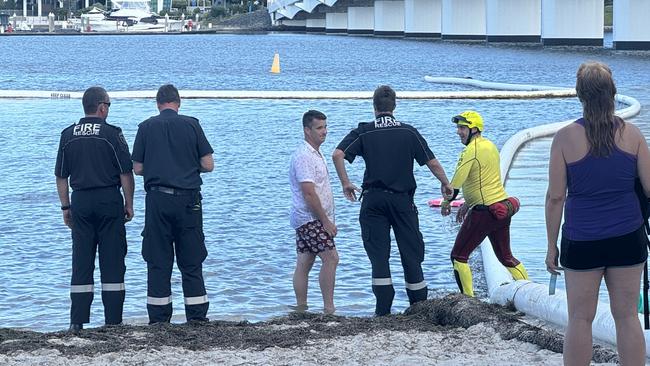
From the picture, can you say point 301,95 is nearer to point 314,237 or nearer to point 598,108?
point 314,237

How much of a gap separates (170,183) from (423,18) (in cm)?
12270

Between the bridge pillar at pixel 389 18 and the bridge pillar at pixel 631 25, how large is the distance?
5880cm

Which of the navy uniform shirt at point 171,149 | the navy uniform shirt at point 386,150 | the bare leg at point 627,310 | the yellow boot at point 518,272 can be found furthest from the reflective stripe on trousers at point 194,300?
the bare leg at point 627,310

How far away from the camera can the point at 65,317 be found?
35.4 ft

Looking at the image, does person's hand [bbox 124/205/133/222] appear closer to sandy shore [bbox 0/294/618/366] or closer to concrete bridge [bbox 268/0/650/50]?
sandy shore [bbox 0/294/618/366]

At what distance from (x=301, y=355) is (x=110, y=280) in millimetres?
2023

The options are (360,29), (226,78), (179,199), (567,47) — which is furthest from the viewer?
(360,29)

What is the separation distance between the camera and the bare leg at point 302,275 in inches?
383

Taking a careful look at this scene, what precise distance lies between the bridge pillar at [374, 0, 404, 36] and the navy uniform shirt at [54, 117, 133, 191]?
129543 mm

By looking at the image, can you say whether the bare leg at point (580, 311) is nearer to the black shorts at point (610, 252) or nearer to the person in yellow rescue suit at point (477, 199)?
the black shorts at point (610, 252)

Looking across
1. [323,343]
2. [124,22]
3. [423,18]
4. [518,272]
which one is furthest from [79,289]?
[124,22]

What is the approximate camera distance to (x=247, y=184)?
20562 millimetres

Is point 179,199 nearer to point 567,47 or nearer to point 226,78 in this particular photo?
point 226,78

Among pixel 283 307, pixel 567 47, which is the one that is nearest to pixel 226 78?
pixel 567 47
